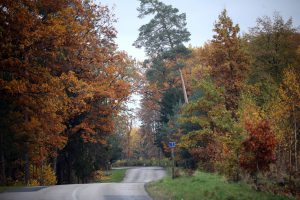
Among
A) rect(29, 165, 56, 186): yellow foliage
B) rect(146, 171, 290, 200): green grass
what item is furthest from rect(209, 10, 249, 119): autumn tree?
rect(29, 165, 56, 186): yellow foliage

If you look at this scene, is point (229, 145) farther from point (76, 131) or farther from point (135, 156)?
point (135, 156)

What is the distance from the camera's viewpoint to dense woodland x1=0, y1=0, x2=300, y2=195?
18875mm

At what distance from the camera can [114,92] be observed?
29.7 meters

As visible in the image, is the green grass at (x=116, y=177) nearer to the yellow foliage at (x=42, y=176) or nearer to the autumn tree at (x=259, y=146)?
the yellow foliage at (x=42, y=176)

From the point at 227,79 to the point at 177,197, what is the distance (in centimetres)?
1501

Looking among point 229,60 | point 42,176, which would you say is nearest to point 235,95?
point 229,60

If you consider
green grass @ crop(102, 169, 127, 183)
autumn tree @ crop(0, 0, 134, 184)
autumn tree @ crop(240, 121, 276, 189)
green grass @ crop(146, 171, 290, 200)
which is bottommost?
green grass @ crop(102, 169, 127, 183)

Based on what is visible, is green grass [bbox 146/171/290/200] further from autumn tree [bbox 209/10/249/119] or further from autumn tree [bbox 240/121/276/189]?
autumn tree [bbox 209/10/249/119]

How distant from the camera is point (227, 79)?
28.6 metres

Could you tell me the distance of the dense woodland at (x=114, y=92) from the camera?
18875mm

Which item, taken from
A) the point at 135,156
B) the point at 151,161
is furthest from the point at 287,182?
the point at 135,156

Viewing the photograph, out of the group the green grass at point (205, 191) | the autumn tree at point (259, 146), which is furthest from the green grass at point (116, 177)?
the autumn tree at point (259, 146)

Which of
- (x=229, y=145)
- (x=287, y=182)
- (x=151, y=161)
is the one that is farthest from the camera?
(x=151, y=161)

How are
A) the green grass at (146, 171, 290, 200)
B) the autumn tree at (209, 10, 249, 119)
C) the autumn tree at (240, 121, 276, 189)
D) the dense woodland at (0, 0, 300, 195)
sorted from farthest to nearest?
1. the autumn tree at (209, 10, 249, 119)
2. the dense woodland at (0, 0, 300, 195)
3. the autumn tree at (240, 121, 276, 189)
4. the green grass at (146, 171, 290, 200)
